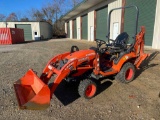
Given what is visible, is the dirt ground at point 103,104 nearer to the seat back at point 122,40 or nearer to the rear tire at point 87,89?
the rear tire at point 87,89

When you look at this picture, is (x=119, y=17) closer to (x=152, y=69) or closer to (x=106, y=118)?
(x=152, y=69)

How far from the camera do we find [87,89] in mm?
3398

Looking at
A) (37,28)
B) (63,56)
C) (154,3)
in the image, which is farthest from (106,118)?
(37,28)

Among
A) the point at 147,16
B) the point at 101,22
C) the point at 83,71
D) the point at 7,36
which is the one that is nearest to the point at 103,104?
the point at 83,71

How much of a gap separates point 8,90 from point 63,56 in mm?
1625

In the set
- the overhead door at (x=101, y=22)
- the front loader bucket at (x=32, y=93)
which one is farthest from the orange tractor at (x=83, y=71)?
the overhead door at (x=101, y=22)

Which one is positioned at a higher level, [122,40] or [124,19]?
[124,19]

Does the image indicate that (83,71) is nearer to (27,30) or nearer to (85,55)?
(85,55)

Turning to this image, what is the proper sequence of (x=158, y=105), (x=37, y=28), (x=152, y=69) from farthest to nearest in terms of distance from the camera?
(x=37, y=28) → (x=152, y=69) → (x=158, y=105)

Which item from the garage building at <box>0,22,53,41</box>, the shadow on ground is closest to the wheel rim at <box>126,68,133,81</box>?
the shadow on ground

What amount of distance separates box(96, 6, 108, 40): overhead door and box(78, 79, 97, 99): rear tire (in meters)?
12.5

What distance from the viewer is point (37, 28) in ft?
99.6

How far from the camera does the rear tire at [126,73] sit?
13.1 feet

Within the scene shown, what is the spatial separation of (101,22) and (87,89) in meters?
14.1
